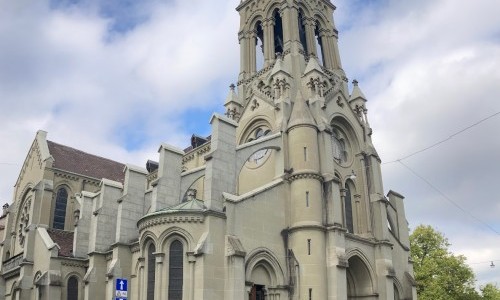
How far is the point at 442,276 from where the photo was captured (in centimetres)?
3906

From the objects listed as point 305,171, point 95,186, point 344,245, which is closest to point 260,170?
point 305,171

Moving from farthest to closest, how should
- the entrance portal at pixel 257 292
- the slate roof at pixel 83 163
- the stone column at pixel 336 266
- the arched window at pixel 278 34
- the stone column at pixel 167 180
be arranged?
the slate roof at pixel 83 163
the arched window at pixel 278 34
the stone column at pixel 167 180
the stone column at pixel 336 266
the entrance portal at pixel 257 292

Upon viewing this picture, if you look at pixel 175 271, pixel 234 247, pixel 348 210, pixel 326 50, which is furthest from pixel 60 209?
pixel 326 50

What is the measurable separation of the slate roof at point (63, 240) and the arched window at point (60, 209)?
91cm

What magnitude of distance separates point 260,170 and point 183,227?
7929 mm

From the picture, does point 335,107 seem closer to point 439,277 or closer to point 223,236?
point 223,236

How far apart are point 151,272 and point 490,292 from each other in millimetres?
35179

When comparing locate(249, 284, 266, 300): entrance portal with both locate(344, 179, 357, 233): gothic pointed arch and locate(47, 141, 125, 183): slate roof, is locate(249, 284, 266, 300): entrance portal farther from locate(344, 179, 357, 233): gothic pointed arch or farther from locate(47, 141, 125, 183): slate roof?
locate(47, 141, 125, 183): slate roof

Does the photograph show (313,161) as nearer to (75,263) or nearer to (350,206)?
(350,206)

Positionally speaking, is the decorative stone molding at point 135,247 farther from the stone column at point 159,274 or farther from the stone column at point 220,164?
the stone column at point 220,164

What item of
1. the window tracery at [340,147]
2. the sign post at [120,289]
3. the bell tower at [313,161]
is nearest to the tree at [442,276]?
the bell tower at [313,161]

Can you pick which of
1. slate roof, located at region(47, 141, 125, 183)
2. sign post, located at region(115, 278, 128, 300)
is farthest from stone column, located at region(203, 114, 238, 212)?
slate roof, located at region(47, 141, 125, 183)

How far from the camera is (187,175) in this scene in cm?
2869

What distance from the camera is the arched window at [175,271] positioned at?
23047 millimetres
